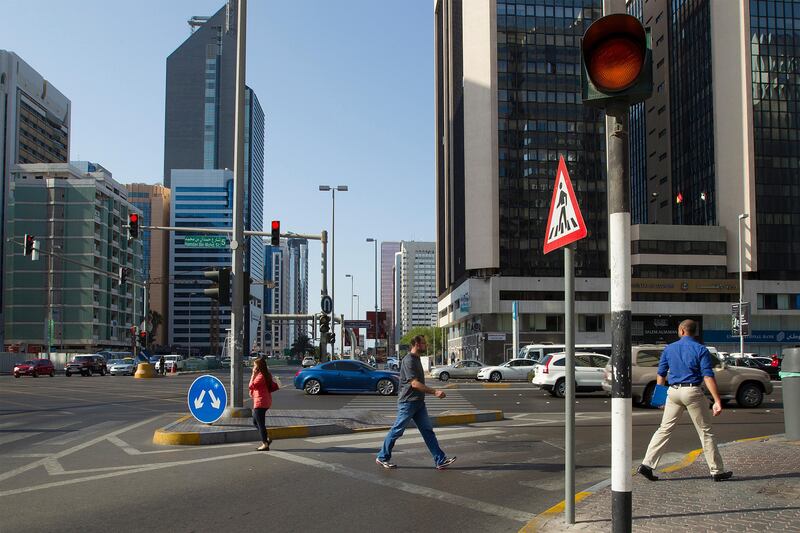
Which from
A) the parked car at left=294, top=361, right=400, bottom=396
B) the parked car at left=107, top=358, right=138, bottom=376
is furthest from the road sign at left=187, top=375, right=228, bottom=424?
the parked car at left=107, top=358, right=138, bottom=376

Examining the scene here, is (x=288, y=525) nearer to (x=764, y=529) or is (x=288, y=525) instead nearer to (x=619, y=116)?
(x=764, y=529)

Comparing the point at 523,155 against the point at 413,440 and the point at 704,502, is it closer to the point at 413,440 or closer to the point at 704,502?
the point at 413,440

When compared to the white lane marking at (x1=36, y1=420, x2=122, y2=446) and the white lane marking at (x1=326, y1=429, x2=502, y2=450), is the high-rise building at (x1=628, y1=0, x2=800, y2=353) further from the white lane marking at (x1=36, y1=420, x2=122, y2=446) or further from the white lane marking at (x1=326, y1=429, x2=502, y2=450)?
the white lane marking at (x1=36, y1=420, x2=122, y2=446)

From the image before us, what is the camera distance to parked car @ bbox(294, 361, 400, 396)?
26406 millimetres

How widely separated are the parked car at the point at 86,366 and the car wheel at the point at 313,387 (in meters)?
34.1

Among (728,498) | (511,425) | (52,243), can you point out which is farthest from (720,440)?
(52,243)

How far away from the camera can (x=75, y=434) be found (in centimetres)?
1375

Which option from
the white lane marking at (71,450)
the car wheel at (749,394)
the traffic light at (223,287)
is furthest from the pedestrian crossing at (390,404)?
the car wheel at (749,394)

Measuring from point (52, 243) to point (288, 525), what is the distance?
105 metres

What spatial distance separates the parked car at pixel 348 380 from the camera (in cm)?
2641

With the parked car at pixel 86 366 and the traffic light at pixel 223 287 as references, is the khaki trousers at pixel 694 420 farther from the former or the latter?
the parked car at pixel 86 366

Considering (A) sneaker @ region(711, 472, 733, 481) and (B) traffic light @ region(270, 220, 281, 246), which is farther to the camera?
(B) traffic light @ region(270, 220, 281, 246)

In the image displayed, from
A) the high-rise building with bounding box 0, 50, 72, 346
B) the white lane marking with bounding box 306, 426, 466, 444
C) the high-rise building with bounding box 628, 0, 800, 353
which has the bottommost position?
the white lane marking with bounding box 306, 426, 466, 444

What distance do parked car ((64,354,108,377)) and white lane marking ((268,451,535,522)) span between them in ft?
161
